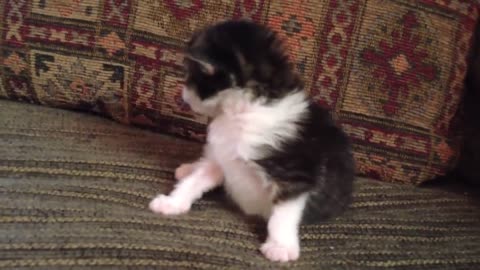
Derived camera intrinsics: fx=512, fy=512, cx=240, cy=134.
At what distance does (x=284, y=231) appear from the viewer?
900 millimetres

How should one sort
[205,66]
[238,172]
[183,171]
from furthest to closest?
[183,171], [238,172], [205,66]

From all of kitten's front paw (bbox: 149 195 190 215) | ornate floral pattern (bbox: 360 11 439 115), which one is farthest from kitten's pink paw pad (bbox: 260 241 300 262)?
ornate floral pattern (bbox: 360 11 439 115)

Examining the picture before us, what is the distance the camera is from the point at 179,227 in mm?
910

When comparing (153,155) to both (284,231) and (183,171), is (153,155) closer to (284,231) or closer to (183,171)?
(183,171)

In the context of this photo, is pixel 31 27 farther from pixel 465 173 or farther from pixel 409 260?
pixel 465 173

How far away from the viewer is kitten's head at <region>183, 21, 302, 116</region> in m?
0.87

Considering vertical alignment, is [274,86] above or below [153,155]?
above

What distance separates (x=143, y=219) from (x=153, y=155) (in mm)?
290

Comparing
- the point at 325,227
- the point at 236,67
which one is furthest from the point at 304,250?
the point at 236,67

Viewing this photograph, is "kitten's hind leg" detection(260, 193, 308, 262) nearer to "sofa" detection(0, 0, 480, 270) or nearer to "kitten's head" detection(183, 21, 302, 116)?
"sofa" detection(0, 0, 480, 270)

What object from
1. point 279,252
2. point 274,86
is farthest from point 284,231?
point 274,86

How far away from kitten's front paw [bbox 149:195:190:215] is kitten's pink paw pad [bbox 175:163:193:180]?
11 centimetres

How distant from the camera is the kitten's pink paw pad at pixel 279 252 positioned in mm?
874

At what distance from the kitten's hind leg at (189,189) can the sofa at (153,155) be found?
0.08 feet
